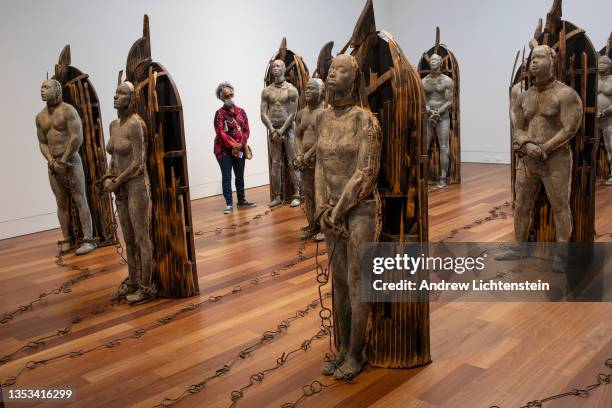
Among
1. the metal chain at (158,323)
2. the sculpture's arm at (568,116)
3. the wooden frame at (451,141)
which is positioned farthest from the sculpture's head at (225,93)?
the sculpture's arm at (568,116)

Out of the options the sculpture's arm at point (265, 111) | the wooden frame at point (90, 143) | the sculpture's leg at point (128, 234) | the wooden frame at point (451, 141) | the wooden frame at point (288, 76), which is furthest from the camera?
the wooden frame at point (451, 141)

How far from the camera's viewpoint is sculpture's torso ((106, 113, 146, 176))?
496 cm

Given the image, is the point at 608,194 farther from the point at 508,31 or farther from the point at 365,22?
the point at 365,22

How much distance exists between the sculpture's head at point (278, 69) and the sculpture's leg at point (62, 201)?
3.29 metres

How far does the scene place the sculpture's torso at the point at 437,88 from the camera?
32.3ft

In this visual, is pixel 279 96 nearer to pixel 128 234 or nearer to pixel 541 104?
pixel 128 234

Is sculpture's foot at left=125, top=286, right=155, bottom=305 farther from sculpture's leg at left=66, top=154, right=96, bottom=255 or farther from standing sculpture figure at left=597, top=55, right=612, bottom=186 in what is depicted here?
standing sculpture figure at left=597, top=55, right=612, bottom=186

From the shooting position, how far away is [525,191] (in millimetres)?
5320

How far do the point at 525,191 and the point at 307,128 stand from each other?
2.06 m

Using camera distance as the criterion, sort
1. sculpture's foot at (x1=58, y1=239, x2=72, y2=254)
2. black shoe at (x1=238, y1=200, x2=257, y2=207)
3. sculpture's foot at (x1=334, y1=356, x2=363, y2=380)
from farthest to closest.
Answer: black shoe at (x1=238, y1=200, x2=257, y2=207) < sculpture's foot at (x1=58, y1=239, x2=72, y2=254) < sculpture's foot at (x1=334, y1=356, x2=363, y2=380)

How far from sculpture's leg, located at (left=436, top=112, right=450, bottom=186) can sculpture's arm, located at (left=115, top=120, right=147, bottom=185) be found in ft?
20.4

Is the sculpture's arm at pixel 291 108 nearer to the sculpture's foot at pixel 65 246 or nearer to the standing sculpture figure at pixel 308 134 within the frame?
the standing sculpture figure at pixel 308 134

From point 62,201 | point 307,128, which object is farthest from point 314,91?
point 62,201

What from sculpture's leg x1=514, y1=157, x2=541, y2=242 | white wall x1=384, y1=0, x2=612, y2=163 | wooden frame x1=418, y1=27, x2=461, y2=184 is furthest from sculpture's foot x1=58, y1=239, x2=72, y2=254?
white wall x1=384, y1=0, x2=612, y2=163
